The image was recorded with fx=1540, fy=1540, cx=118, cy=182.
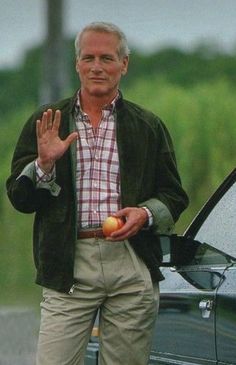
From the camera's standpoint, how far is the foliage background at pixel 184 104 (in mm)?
10398

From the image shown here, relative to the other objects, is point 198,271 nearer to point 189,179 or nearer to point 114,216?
point 114,216

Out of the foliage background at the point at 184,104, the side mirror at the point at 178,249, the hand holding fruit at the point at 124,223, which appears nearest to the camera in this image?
the hand holding fruit at the point at 124,223

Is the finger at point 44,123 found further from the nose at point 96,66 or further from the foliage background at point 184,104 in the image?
the foliage background at point 184,104

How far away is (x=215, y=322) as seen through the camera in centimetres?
620

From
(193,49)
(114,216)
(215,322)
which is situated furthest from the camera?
(193,49)

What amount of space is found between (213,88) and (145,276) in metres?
4.84

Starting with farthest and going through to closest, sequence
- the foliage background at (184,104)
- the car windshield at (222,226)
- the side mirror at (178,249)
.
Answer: the foliage background at (184,104) < the car windshield at (222,226) < the side mirror at (178,249)

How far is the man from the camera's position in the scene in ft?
18.4

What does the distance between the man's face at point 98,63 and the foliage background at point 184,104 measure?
4.62m

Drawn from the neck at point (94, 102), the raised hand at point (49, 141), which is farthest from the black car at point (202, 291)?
the raised hand at point (49, 141)

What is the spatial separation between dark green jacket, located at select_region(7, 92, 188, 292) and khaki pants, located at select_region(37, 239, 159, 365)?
0.18 ft

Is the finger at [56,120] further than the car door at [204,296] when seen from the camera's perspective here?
No

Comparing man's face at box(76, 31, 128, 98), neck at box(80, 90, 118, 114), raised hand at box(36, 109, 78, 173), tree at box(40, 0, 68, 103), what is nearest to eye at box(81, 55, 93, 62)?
man's face at box(76, 31, 128, 98)

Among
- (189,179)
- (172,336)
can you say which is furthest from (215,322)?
(189,179)
